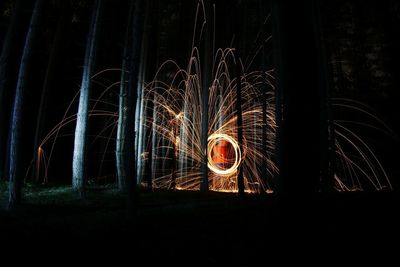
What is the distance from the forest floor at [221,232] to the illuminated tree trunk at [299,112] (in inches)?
15.2

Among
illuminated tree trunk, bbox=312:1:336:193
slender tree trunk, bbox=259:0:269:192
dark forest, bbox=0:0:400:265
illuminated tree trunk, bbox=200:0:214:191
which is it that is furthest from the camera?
illuminated tree trunk, bbox=200:0:214:191

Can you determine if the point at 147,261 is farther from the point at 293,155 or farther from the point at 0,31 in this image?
the point at 0,31

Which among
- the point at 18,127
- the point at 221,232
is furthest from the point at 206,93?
the point at 221,232

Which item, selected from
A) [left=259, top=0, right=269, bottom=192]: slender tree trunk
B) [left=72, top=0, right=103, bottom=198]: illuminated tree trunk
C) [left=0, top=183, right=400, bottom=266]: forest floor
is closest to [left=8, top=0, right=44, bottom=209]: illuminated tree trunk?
[left=0, top=183, right=400, bottom=266]: forest floor

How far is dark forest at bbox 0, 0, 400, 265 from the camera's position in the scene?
6.13 metres

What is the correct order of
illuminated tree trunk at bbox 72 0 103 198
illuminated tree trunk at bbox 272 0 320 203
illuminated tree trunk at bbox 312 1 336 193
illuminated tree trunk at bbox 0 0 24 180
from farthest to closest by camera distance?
Answer: illuminated tree trunk at bbox 0 0 24 180 < illuminated tree trunk at bbox 72 0 103 198 < illuminated tree trunk at bbox 312 1 336 193 < illuminated tree trunk at bbox 272 0 320 203

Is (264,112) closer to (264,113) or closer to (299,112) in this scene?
(264,113)

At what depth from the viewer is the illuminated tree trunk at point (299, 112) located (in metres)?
6.27

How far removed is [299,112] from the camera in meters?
6.27

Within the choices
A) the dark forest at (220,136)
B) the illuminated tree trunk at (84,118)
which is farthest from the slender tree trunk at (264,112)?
the illuminated tree trunk at (84,118)

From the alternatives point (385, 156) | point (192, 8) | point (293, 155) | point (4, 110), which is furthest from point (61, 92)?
point (293, 155)

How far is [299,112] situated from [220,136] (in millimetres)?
9579

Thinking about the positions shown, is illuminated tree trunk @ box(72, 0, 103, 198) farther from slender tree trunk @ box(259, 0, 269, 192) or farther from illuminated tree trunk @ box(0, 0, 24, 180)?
slender tree trunk @ box(259, 0, 269, 192)

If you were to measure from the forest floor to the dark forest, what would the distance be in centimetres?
3
